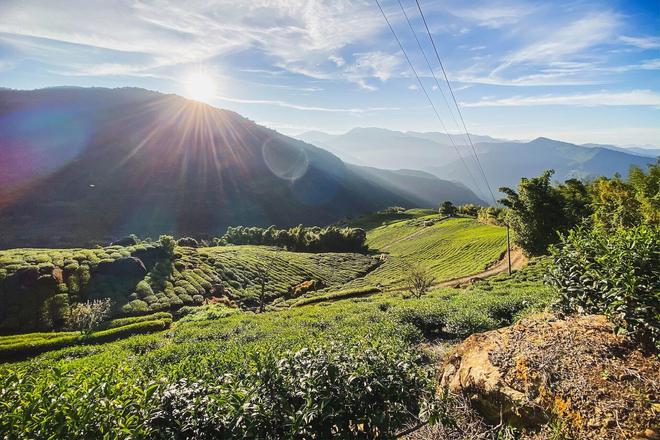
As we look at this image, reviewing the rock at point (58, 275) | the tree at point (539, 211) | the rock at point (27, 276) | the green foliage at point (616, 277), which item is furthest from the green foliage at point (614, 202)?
the rock at point (27, 276)

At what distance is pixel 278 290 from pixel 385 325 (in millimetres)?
50250

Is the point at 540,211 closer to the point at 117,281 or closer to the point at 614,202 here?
the point at 614,202

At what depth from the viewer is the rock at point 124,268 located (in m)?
42.8

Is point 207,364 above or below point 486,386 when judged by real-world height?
below

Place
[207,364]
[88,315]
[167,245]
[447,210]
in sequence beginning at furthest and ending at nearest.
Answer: [447,210] → [167,245] → [88,315] → [207,364]

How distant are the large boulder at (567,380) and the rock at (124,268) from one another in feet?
159

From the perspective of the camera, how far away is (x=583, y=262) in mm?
7023

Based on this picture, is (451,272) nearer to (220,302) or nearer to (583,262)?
(220,302)

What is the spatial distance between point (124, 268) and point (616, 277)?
5169cm

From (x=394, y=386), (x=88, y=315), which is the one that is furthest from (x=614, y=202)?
(x=88, y=315)

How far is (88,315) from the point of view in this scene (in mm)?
33469

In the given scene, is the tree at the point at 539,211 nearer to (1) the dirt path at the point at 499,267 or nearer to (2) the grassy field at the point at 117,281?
(1) the dirt path at the point at 499,267

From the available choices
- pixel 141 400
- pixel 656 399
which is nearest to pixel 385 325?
pixel 656 399

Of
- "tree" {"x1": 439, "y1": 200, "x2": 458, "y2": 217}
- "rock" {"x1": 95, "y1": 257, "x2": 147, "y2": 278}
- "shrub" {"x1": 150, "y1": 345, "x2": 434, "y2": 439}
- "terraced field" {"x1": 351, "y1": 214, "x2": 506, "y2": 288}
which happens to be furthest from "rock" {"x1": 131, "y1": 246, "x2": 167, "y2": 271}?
"tree" {"x1": 439, "y1": 200, "x2": 458, "y2": 217}
